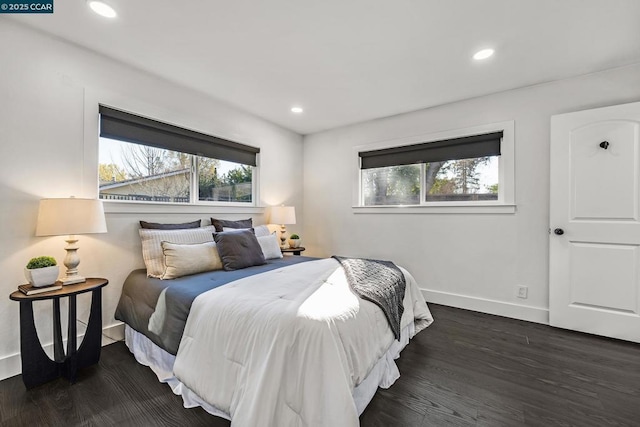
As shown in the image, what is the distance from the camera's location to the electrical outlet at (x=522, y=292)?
2955mm

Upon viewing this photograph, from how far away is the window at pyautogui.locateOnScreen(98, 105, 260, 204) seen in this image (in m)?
2.55

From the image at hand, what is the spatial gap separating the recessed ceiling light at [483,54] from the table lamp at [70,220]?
3.27 metres

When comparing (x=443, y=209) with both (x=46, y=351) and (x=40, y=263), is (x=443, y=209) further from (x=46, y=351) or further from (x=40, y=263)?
(x=46, y=351)

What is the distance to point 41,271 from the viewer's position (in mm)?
1851

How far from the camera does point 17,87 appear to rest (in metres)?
2.00

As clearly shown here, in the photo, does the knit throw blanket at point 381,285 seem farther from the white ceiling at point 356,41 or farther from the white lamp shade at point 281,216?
the white ceiling at point 356,41

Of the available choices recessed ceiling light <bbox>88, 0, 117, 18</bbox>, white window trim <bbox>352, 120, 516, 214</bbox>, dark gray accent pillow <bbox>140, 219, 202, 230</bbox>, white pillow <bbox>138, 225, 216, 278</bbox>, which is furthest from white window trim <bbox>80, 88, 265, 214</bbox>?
white window trim <bbox>352, 120, 516, 214</bbox>

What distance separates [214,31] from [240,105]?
139cm

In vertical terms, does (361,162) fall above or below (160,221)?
above

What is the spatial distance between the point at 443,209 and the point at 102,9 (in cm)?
362

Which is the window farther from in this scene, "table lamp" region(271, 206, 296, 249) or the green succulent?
the green succulent

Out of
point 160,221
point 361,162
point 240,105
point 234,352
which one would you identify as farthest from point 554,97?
point 160,221

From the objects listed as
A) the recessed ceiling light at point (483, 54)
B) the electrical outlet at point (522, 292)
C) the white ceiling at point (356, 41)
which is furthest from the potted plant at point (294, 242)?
the recessed ceiling light at point (483, 54)

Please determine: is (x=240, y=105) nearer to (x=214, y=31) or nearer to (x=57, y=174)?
(x=214, y=31)
